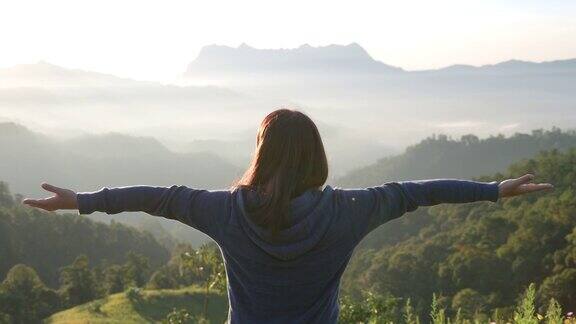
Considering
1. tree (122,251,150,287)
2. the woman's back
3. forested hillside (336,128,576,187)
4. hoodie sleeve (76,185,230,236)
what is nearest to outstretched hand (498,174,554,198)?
the woman's back

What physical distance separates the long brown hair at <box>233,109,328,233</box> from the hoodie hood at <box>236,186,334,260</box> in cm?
3

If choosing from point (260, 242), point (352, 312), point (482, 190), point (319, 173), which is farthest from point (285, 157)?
point (352, 312)

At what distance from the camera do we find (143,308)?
44.0 metres

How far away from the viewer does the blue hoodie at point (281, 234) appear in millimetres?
2238

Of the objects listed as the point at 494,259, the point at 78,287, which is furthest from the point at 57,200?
the point at 78,287

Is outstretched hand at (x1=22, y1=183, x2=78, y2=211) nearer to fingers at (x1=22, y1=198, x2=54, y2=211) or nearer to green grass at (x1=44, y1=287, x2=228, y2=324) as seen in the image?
fingers at (x1=22, y1=198, x2=54, y2=211)

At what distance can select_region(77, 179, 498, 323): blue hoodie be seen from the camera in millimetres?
2238

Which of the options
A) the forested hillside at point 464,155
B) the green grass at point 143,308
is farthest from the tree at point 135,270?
the forested hillside at point 464,155

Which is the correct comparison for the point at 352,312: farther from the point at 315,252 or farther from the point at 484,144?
the point at 484,144

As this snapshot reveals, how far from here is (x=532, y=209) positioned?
57.0 meters

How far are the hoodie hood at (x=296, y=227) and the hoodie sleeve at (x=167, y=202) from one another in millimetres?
105

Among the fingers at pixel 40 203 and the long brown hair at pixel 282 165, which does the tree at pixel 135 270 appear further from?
the long brown hair at pixel 282 165

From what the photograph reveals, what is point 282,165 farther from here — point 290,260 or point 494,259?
point 494,259

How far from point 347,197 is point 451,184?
452mm
